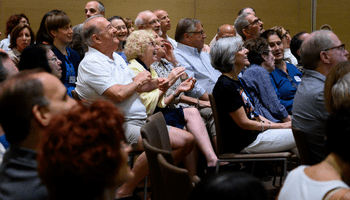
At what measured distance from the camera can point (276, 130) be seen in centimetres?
280

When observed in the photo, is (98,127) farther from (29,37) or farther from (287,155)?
(29,37)

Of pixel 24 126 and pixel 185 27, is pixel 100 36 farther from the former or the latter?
pixel 24 126

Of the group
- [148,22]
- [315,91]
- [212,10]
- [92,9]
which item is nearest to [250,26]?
[148,22]

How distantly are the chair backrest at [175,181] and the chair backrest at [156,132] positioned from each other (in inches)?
18.4

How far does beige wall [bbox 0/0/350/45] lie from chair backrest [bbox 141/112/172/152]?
4.22 m

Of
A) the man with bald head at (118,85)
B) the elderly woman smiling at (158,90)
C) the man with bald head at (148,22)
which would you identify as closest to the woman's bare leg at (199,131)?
the elderly woman smiling at (158,90)

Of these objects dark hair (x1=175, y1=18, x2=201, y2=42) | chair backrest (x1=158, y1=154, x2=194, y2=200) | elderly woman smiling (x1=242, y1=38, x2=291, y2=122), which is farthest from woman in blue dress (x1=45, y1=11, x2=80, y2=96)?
chair backrest (x1=158, y1=154, x2=194, y2=200)

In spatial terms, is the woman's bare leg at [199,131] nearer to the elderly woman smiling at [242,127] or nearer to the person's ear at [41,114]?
the elderly woman smiling at [242,127]

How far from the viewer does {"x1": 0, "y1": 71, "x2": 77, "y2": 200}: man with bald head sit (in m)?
1.05

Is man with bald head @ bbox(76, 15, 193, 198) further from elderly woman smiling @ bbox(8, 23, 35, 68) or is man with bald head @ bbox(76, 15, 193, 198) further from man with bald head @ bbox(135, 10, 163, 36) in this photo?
man with bald head @ bbox(135, 10, 163, 36)

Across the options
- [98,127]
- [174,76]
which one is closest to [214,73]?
[174,76]

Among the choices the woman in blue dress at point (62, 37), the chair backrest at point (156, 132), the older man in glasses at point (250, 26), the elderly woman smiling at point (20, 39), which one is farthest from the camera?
the older man in glasses at point (250, 26)

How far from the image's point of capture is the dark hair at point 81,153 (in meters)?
0.82

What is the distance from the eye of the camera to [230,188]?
2.55ft
